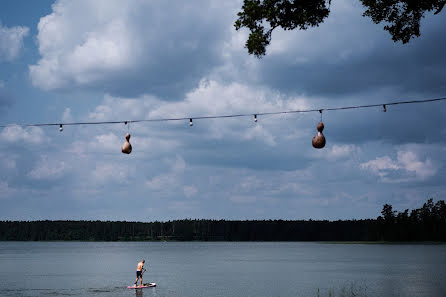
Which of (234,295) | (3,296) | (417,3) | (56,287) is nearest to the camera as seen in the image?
(417,3)

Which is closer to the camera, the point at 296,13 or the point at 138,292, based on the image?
the point at 296,13

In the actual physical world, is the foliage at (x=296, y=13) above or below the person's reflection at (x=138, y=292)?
above

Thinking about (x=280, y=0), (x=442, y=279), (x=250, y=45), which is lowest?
(x=442, y=279)

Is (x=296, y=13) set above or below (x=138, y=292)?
above

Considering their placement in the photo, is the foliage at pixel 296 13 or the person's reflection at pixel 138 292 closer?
the foliage at pixel 296 13

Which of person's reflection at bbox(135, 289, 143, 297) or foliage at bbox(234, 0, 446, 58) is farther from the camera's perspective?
person's reflection at bbox(135, 289, 143, 297)

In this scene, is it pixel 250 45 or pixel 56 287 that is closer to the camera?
pixel 250 45

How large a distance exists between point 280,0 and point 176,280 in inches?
2413

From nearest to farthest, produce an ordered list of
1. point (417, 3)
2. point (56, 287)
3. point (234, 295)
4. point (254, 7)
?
point (254, 7) → point (417, 3) → point (234, 295) → point (56, 287)

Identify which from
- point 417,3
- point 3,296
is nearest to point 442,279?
point 3,296

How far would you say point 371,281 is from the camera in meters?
70.4

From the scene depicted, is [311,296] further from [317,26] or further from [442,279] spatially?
[317,26]

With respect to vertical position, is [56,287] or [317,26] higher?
[317,26]

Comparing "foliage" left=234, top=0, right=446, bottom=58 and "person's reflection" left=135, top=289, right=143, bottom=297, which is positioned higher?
"foliage" left=234, top=0, right=446, bottom=58
